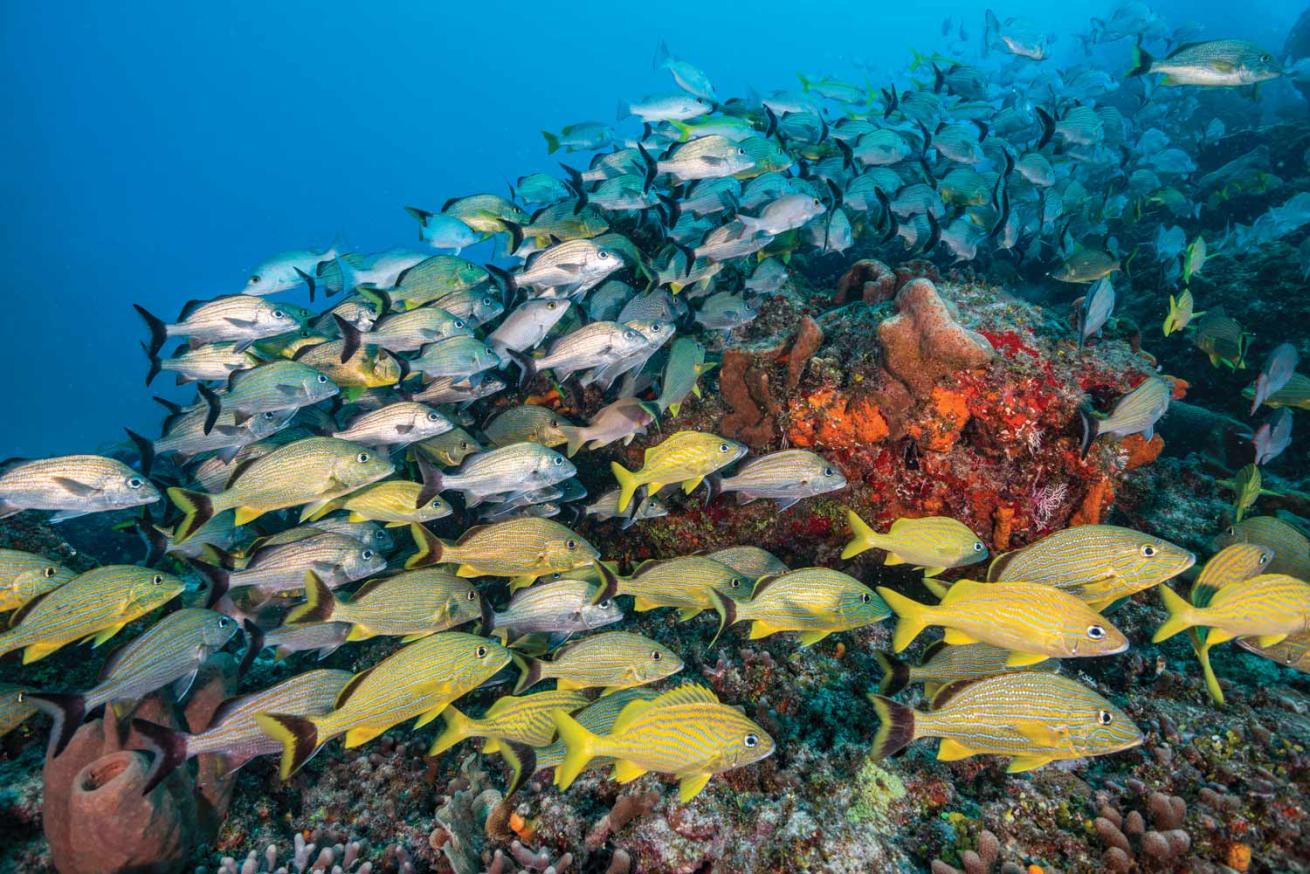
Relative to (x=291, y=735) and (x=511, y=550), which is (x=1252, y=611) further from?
(x=291, y=735)

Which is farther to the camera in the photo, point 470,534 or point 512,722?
point 470,534

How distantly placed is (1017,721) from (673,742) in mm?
1537

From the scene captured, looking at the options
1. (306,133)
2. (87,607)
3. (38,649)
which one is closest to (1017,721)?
(87,607)

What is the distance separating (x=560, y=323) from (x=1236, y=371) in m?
8.57

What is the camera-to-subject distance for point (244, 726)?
134 inches

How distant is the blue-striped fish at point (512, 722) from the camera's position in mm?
3314

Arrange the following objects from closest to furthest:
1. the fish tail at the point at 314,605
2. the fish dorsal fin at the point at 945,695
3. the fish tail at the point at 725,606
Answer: the fish dorsal fin at the point at 945,695 → the fish tail at the point at 725,606 → the fish tail at the point at 314,605

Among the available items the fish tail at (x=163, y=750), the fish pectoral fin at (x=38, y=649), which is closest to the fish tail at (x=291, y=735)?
the fish tail at (x=163, y=750)

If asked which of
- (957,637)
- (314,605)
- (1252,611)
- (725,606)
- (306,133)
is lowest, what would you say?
(1252,611)

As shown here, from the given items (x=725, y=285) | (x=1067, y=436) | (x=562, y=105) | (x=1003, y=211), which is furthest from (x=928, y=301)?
(x=562, y=105)

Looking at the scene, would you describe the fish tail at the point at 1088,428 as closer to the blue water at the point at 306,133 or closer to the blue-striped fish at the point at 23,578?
the blue-striped fish at the point at 23,578

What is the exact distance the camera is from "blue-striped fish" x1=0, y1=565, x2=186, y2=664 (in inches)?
147

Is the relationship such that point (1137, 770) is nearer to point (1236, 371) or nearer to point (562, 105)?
point (1236, 371)

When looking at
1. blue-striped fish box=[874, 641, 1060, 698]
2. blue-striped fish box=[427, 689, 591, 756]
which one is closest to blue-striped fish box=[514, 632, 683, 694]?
blue-striped fish box=[427, 689, 591, 756]
